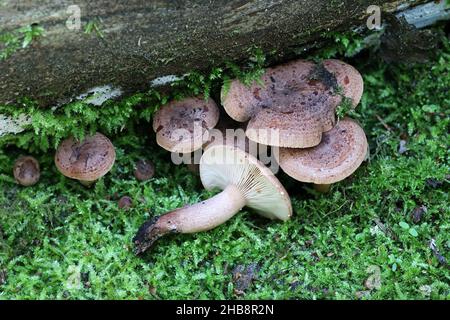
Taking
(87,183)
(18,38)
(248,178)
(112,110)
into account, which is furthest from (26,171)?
(248,178)

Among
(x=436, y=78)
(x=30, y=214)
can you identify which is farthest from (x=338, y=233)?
(x=30, y=214)

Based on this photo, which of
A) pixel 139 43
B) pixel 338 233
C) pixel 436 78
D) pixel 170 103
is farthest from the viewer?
pixel 436 78

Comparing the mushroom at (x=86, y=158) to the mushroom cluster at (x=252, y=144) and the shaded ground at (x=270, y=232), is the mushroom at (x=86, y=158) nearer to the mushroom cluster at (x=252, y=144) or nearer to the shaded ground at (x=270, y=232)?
the mushroom cluster at (x=252, y=144)


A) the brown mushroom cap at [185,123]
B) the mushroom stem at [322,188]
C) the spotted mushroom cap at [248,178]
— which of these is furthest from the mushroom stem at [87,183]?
the mushroom stem at [322,188]

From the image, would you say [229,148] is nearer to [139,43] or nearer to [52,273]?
[139,43]

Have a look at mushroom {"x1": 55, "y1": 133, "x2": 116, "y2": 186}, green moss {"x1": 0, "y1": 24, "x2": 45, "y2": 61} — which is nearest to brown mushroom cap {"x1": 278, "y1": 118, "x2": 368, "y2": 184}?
mushroom {"x1": 55, "y1": 133, "x2": 116, "y2": 186}

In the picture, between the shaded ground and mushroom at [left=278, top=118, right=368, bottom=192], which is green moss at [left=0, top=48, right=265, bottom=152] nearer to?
the shaded ground

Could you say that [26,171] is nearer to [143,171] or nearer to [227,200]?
[143,171]
